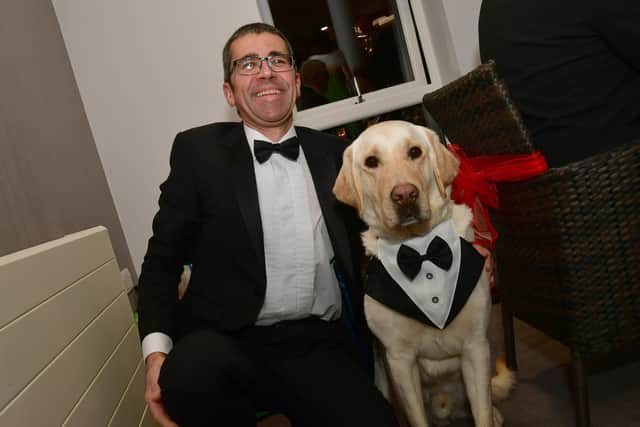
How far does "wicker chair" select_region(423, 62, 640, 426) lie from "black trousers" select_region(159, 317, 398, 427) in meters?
0.55

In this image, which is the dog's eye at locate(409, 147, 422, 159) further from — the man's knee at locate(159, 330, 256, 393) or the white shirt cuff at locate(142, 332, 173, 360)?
the white shirt cuff at locate(142, 332, 173, 360)

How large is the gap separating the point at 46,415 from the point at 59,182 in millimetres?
1044

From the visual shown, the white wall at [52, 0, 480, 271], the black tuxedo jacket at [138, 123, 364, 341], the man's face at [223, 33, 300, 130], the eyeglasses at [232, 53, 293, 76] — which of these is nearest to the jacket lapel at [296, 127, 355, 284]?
the black tuxedo jacket at [138, 123, 364, 341]

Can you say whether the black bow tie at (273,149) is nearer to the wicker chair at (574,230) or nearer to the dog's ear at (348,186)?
the dog's ear at (348,186)

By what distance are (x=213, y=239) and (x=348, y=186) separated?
420mm

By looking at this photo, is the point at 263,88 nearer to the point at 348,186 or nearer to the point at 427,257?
the point at 348,186

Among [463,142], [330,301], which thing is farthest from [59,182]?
[463,142]

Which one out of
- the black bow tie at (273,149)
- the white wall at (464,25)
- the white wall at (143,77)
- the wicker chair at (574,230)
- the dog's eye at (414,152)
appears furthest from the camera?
the white wall at (464,25)

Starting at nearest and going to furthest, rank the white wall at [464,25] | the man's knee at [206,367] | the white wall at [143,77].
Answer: the man's knee at [206,367]
the white wall at [143,77]
the white wall at [464,25]

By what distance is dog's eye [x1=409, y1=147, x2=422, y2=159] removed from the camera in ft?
4.21

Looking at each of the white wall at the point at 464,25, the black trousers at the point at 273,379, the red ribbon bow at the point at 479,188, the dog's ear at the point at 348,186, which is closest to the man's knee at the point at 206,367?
the black trousers at the point at 273,379

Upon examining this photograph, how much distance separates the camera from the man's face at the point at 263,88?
1.44 m

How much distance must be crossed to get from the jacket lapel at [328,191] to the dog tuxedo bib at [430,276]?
0.45 feet

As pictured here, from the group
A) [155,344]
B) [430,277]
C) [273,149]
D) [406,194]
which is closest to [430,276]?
[430,277]
